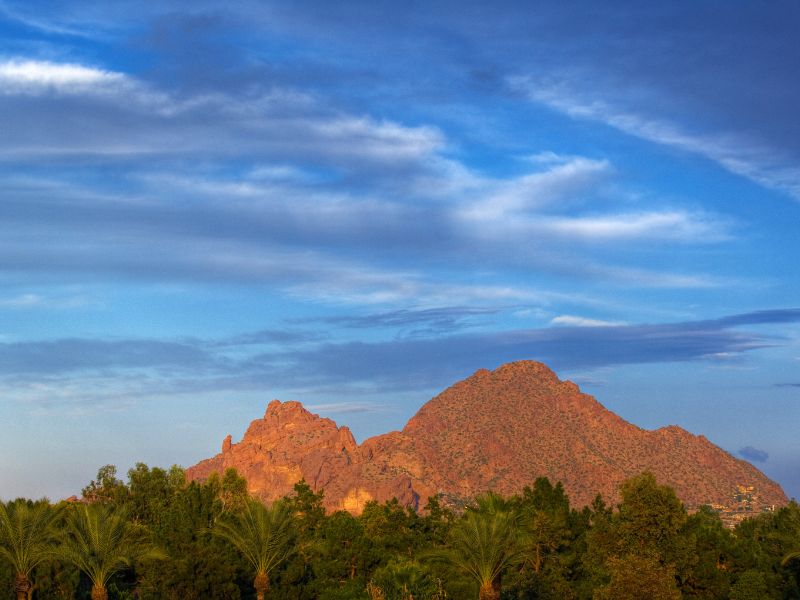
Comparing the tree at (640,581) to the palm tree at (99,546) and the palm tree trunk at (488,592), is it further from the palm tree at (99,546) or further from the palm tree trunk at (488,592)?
the palm tree at (99,546)

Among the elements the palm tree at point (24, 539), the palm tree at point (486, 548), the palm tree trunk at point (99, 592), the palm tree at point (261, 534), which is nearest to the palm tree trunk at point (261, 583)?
the palm tree at point (261, 534)

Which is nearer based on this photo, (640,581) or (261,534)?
(640,581)

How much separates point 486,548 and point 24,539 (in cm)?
2339

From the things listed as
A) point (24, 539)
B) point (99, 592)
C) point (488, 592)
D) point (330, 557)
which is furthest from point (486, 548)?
point (24, 539)

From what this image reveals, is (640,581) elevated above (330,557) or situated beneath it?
situated beneath

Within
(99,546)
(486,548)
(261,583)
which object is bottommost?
(261,583)

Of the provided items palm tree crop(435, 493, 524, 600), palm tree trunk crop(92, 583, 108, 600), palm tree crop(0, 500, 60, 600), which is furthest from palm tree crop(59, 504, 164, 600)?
palm tree crop(435, 493, 524, 600)

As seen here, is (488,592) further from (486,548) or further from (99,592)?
(99,592)

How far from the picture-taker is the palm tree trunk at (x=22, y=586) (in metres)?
50.1

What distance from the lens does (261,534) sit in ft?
167

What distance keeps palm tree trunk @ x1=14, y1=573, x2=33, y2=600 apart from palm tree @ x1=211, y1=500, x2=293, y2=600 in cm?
964

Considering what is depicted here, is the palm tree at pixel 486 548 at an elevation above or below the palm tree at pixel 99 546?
below

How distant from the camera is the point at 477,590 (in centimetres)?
5144

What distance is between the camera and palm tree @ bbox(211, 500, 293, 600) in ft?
167
